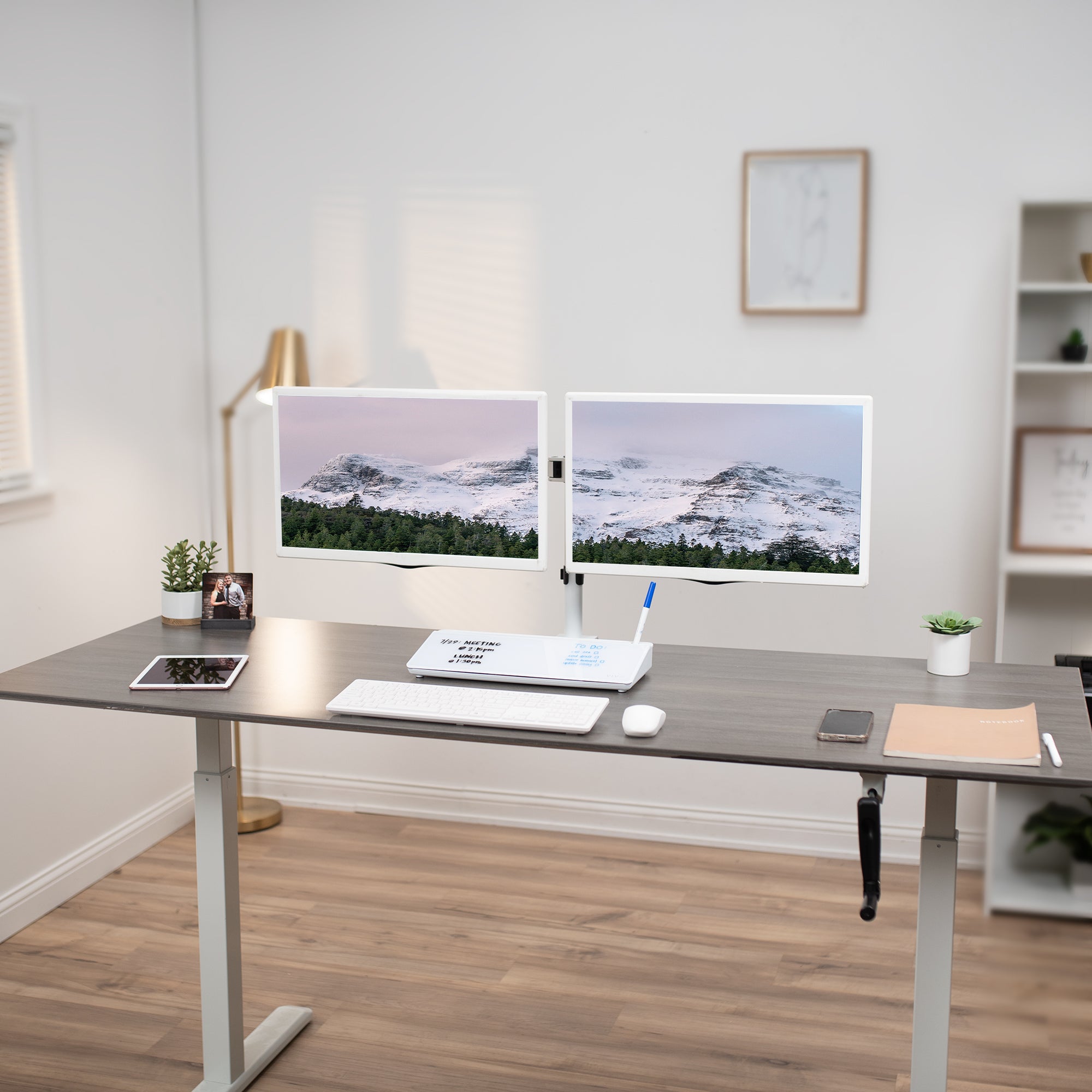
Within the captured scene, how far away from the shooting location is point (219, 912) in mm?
2262

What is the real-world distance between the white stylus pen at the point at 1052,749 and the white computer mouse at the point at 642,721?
58 centimetres

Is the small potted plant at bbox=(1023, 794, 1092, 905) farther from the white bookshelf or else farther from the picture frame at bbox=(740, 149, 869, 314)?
the picture frame at bbox=(740, 149, 869, 314)

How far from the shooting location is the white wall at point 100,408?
301 centimetres

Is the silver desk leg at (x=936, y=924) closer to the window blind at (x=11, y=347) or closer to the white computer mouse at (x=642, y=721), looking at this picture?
the white computer mouse at (x=642, y=721)

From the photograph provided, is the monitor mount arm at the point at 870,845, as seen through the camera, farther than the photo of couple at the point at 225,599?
No

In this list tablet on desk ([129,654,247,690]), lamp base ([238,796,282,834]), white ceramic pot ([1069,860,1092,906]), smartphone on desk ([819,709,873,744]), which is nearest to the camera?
smartphone on desk ([819,709,873,744])

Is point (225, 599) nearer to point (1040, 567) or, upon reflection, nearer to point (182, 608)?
point (182, 608)

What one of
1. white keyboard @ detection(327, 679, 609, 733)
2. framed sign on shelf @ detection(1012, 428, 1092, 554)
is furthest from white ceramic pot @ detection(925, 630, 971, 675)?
framed sign on shelf @ detection(1012, 428, 1092, 554)

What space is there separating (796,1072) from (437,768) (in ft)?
A: 5.17

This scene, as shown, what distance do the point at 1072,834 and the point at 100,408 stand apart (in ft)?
9.20

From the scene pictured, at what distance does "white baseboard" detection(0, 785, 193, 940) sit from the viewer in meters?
2.99

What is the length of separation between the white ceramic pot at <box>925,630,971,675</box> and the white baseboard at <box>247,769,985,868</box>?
129cm

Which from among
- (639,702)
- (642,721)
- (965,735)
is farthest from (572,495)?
(965,735)

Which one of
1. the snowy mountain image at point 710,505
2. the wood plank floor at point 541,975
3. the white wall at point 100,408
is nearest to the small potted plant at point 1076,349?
the snowy mountain image at point 710,505
